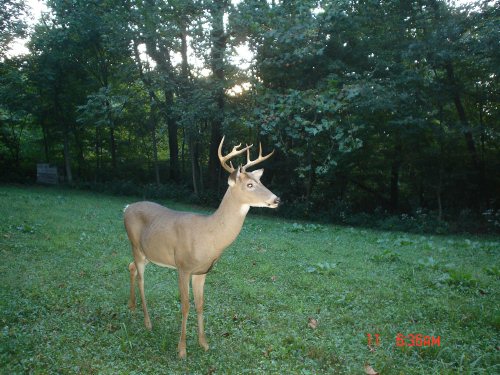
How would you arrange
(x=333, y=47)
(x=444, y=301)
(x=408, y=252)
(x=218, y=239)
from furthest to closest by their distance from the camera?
(x=333, y=47)
(x=408, y=252)
(x=444, y=301)
(x=218, y=239)

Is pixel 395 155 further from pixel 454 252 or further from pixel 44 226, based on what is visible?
pixel 44 226

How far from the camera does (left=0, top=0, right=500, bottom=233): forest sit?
13.2 m

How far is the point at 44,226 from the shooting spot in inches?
386

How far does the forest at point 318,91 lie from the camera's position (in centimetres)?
1320

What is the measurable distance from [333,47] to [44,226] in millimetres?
11973

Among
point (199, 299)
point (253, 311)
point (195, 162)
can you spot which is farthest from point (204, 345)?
point (195, 162)

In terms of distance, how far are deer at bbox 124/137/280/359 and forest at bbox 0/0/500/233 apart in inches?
304

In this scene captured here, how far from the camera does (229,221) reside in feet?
13.3


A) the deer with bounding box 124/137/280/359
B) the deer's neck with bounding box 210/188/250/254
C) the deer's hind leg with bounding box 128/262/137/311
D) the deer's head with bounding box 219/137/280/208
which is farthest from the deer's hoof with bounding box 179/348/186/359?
the deer's head with bounding box 219/137/280/208

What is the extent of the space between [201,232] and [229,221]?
32cm

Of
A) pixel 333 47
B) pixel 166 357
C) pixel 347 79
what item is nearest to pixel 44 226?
pixel 166 357
